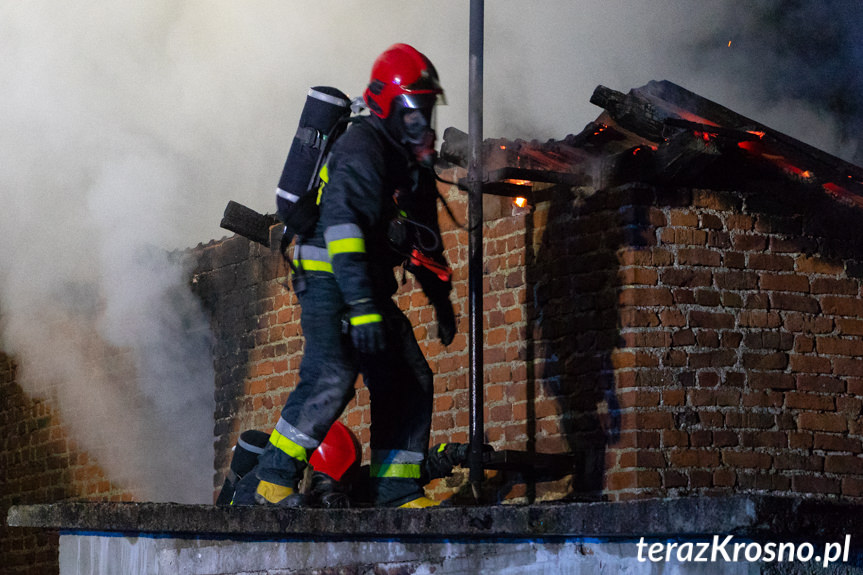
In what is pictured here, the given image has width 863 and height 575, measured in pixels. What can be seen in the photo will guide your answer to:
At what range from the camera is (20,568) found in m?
9.39

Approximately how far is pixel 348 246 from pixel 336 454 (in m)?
1.07

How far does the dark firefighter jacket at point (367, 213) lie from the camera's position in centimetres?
441

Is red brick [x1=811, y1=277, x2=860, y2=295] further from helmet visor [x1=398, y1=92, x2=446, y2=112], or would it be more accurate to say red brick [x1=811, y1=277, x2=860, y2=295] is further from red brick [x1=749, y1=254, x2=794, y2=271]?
helmet visor [x1=398, y1=92, x2=446, y2=112]

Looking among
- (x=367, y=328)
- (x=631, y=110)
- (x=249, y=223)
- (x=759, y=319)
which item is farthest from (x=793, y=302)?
(x=249, y=223)

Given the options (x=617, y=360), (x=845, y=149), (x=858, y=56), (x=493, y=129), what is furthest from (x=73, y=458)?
(x=858, y=56)

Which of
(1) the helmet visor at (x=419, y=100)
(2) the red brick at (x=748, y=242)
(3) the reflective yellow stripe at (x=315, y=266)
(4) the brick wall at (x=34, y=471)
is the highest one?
(1) the helmet visor at (x=419, y=100)

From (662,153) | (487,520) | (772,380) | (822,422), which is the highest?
(662,153)

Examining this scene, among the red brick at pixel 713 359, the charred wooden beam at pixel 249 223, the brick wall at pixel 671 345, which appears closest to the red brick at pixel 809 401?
the brick wall at pixel 671 345

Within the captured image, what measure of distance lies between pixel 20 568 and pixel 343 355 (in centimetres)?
597

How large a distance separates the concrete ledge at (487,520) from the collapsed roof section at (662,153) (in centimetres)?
241

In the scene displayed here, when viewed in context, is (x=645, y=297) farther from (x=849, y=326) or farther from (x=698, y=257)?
(x=849, y=326)

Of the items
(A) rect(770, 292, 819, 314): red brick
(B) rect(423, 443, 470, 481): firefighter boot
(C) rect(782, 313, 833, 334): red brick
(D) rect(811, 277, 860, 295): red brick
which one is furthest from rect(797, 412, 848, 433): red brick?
(B) rect(423, 443, 470, 481): firefighter boot

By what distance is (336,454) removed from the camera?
16.5 feet

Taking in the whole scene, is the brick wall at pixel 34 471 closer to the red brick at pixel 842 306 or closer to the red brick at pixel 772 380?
the red brick at pixel 772 380
